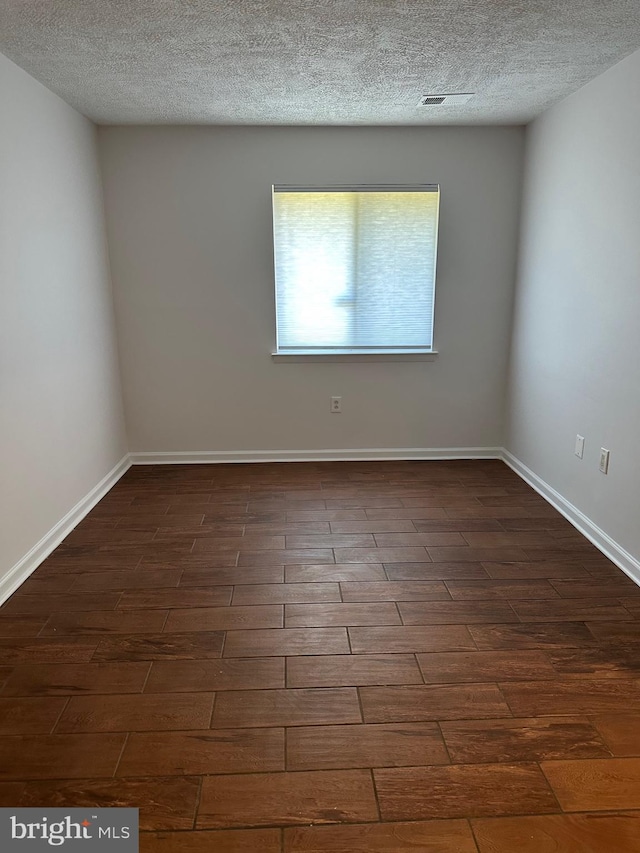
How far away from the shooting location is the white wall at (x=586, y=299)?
2.72 metres

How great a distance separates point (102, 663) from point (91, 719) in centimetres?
29

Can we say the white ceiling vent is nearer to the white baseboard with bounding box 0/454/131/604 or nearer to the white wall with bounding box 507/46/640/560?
the white wall with bounding box 507/46/640/560

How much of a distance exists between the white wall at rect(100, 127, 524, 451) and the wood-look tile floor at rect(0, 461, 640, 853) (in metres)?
1.16

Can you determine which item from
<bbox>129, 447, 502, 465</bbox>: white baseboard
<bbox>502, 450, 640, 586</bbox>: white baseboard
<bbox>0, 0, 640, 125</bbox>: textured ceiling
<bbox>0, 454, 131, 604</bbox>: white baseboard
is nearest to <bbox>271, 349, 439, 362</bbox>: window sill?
<bbox>129, 447, 502, 465</bbox>: white baseboard

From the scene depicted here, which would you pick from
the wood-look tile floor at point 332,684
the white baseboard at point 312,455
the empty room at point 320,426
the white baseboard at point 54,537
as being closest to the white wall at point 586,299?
the empty room at point 320,426

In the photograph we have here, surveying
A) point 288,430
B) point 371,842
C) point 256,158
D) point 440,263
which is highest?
point 256,158

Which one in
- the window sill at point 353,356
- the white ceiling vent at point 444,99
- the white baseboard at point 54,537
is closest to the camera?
the white baseboard at point 54,537

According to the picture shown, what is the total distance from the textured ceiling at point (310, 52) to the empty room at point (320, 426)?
20mm

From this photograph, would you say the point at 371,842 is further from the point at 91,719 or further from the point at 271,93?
the point at 271,93

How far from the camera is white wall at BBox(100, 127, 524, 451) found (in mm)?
3895

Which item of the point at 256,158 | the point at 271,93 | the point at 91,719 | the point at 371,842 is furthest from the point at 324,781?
the point at 256,158

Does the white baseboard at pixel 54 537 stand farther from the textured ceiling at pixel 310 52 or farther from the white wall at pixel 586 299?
the white wall at pixel 586 299

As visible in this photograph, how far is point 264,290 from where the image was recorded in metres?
4.11

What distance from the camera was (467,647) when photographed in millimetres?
2168
